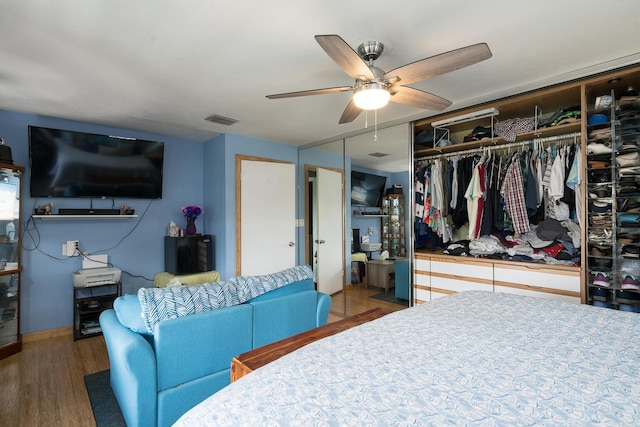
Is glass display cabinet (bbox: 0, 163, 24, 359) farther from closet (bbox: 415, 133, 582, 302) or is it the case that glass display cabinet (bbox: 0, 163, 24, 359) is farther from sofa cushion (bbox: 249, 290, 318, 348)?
closet (bbox: 415, 133, 582, 302)

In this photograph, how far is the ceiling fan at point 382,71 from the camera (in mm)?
1513

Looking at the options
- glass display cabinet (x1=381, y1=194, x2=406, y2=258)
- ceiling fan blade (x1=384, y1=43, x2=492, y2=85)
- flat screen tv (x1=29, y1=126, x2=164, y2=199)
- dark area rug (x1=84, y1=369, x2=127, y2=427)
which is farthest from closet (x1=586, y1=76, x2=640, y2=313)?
flat screen tv (x1=29, y1=126, x2=164, y2=199)

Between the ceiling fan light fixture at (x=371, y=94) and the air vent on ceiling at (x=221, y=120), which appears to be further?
the air vent on ceiling at (x=221, y=120)

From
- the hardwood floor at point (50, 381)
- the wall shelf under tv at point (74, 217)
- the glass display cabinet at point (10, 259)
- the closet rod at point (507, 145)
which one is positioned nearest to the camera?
the hardwood floor at point (50, 381)

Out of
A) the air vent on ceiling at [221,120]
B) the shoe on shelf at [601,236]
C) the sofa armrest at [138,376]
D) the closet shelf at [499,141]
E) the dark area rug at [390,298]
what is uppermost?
the air vent on ceiling at [221,120]

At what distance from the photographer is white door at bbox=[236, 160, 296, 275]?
4004 mm

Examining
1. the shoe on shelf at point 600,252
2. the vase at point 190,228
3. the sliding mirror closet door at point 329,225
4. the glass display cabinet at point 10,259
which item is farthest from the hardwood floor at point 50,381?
the shoe on shelf at point 600,252

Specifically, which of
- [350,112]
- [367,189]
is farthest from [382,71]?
[367,189]

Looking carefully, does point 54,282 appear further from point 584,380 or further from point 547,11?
point 547,11

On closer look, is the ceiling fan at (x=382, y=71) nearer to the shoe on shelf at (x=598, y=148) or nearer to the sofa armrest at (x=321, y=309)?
the shoe on shelf at (x=598, y=148)

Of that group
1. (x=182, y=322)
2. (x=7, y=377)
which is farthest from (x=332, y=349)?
(x=7, y=377)

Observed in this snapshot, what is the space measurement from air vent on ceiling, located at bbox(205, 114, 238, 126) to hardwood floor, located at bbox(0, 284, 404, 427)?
2.47m

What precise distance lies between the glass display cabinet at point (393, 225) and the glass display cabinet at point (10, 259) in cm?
361

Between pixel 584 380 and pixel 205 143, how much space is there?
14.6 feet
